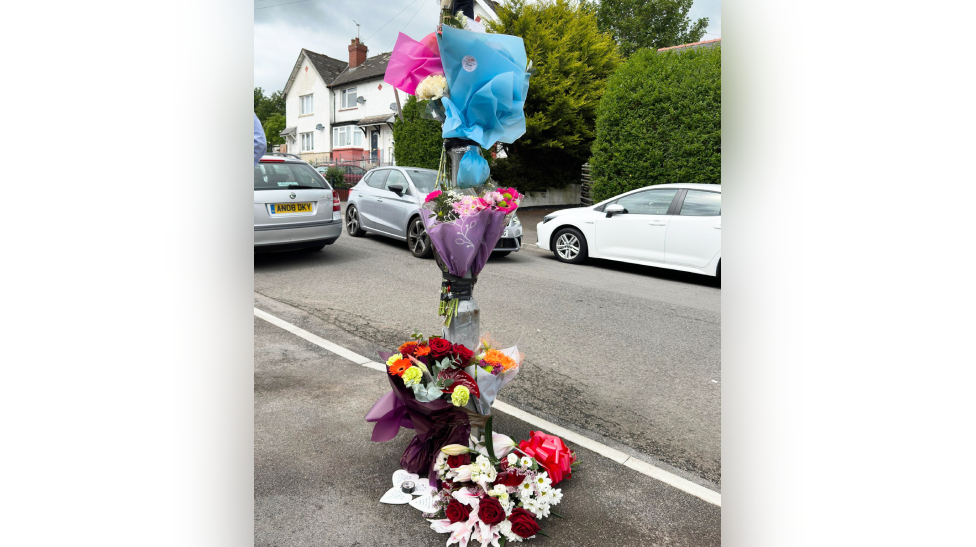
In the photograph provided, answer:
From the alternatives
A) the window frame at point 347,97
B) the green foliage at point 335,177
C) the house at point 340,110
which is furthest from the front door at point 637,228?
the window frame at point 347,97

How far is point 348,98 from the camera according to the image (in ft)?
111

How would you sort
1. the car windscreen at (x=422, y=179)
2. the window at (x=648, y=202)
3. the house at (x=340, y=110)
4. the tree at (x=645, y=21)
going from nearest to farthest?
the window at (x=648, y=202)
the car windscreen at (x=422, y=179)
the house at (x=340, y=110)
the tree at (x=645, y=21)

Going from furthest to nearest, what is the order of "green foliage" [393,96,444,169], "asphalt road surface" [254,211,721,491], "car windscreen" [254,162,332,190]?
"green foliage" [393,96,444,169]
"car windscreen" [254,162,332,190]
"asphalt road surface" [254,211,721,491]

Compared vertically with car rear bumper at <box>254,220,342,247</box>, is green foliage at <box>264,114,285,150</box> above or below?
above

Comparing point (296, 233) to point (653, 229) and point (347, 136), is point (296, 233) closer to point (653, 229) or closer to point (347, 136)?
point (653, 229)

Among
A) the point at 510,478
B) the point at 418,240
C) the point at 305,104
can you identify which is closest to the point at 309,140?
the point at 305,104

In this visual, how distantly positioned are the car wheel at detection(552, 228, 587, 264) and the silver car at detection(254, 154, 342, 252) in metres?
3.69

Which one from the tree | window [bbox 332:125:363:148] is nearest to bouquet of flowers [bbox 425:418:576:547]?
window [bbox 332:125:363:148]

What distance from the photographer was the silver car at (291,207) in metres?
7.80

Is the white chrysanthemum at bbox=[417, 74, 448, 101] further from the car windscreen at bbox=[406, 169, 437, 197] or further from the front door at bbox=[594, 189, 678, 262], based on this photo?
the car windscreen at bbox=[406, 169, 437, 197]

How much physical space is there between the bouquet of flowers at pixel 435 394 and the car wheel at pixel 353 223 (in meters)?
8.81

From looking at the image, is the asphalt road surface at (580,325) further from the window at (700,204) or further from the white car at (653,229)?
the window at (700,204)

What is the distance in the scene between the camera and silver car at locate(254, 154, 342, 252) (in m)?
7.80
